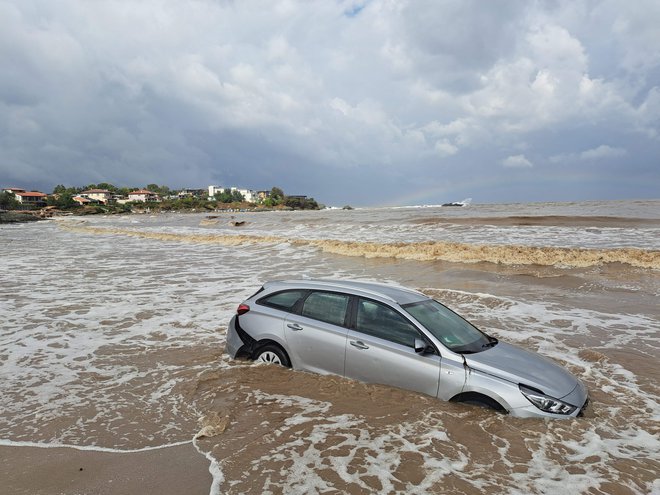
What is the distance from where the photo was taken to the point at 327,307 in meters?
6.02

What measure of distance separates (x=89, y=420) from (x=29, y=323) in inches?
229

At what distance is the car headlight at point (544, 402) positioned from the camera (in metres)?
4.68

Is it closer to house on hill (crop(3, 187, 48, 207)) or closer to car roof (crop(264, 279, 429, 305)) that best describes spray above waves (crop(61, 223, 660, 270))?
car roof (crop(264, 279, 429, 305))

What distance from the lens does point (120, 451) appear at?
422 centimetres

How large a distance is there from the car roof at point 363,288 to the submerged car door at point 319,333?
15 cm

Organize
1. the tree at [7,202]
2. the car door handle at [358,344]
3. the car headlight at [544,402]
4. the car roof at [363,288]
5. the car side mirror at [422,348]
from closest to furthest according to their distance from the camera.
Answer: the car headlight at [544,402] → the car side mirror at [422,348] → the car door handle at [358,344] → the car roof at [363,288] → the tree at [7,202]

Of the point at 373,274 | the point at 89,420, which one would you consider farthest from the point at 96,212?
the point at 89,420

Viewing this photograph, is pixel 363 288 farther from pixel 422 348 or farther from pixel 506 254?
pixel 506 254

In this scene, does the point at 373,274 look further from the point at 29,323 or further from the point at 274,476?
the point at 274,476

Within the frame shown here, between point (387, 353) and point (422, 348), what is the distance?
46cm

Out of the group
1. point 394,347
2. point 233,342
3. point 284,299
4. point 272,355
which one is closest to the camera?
point 394,347

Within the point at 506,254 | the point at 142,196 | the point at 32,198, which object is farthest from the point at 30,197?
the point at 506,254

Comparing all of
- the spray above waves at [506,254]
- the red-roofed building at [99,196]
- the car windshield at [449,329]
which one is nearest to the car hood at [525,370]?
the car windshield at [449,329]

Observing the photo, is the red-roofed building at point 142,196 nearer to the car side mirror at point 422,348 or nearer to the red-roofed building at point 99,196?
the red-roofed building at point 99,196
